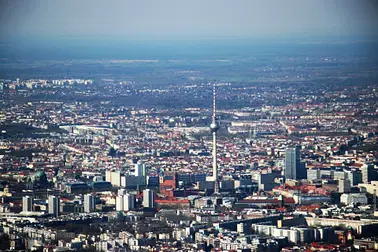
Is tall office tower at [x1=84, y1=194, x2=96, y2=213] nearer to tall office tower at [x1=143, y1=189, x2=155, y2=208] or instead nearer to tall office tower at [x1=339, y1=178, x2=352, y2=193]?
tall office tower at [x1=143, y1=189, x2=155, y2=208]

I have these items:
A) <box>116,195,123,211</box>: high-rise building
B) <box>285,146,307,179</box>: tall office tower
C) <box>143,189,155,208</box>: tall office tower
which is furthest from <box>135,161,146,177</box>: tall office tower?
<box>116,195,123,211</box>: high-rise building

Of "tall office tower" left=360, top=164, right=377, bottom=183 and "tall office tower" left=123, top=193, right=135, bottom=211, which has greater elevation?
"tall office tower" left=123, top=193, right=135, bottom=211

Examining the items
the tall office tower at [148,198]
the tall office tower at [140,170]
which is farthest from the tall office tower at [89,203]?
the tall office tower at [140,170]

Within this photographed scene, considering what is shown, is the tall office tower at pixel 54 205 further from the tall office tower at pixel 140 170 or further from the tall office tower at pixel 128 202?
the tall office tower at pixel 140 170

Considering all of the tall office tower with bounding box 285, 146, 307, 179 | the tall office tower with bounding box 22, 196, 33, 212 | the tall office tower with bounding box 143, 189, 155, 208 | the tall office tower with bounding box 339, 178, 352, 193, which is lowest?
the tall office tower with bounding box 285, 146, 307, 179

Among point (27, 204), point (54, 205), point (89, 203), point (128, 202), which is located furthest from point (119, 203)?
point (27, 204)

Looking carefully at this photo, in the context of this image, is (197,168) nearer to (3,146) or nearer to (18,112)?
(3,146)
